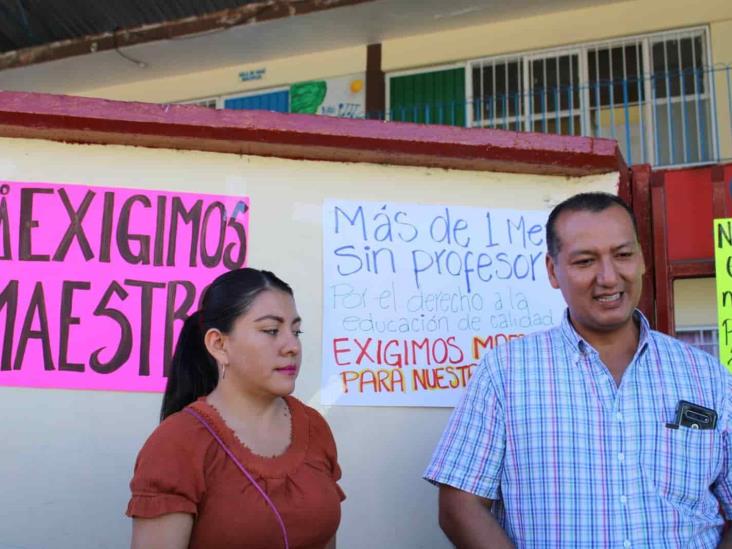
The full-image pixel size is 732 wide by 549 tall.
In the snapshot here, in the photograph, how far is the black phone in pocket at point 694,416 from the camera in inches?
76.2

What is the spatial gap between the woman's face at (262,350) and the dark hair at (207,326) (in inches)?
1.1

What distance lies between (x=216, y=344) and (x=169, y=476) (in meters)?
0.41

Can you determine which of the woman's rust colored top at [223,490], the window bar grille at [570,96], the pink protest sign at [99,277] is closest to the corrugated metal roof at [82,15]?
the window bar grille at [570,96]

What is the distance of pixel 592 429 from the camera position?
1.93 metres

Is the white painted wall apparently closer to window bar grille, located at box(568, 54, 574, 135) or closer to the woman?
the woman

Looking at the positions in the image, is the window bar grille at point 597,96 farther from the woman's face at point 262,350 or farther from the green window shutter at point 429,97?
the woman's face at point 262,350

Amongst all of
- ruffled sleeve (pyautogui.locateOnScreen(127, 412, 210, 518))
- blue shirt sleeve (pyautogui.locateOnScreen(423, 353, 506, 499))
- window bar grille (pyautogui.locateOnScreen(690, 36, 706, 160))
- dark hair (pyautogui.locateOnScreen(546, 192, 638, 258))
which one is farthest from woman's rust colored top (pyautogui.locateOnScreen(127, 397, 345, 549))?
window bar grille (pyautogui.locateOnScreen(690, 36, 706, 160))

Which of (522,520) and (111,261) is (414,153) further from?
(522,520)

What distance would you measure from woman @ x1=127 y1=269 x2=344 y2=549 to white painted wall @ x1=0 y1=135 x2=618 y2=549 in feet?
1.67

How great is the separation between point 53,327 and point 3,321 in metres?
0.16

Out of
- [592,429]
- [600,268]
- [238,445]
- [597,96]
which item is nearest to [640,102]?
[597,96]

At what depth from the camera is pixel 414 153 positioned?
264 centimetres

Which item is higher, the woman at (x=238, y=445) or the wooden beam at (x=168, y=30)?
the wooden beam at (x=168, y=30)

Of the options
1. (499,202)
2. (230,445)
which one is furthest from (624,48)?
(230,445)
